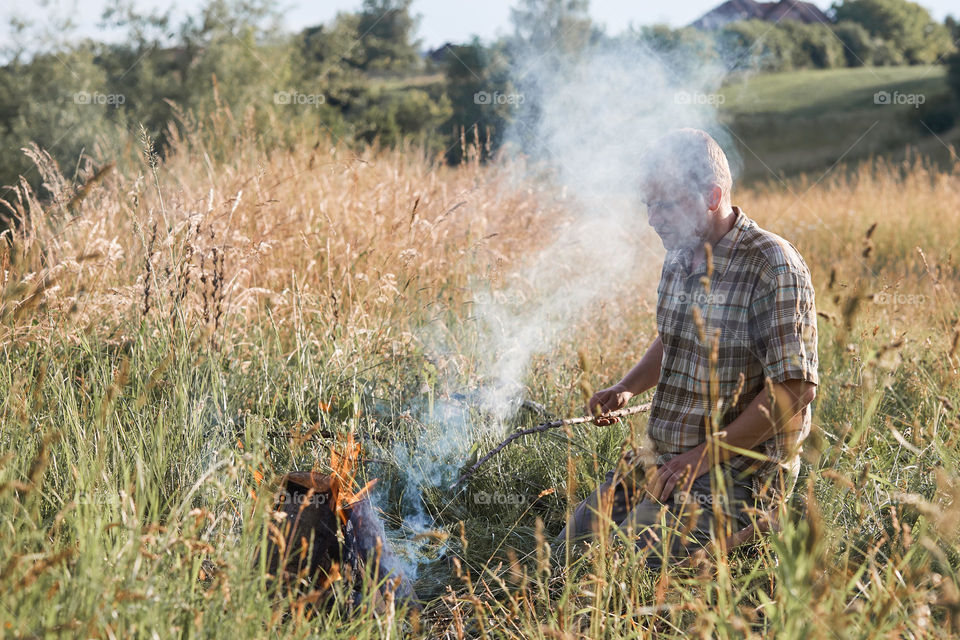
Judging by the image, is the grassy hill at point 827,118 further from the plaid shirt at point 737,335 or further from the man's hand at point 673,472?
the man's hand at point 673,472

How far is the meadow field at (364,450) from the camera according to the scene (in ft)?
5.41

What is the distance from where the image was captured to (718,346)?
2.18 m

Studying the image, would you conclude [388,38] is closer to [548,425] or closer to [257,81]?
[257,81]

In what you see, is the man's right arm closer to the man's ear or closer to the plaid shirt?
the plaid shirt

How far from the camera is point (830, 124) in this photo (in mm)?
33188

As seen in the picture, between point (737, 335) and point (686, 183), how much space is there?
0.55 meters

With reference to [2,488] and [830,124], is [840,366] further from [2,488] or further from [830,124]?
[830,124]

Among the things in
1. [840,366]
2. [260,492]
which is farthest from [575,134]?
[260,492]

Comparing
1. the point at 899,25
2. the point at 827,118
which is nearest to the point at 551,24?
the point at 827,118

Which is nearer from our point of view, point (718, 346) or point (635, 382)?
point (718, 346)

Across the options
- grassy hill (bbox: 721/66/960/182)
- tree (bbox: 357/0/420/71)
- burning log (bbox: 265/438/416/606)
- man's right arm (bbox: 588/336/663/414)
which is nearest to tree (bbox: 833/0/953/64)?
grassy hill (bbox: 721/66/960/182)

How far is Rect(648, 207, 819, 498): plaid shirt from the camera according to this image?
92.8 inches

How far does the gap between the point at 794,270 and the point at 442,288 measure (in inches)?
116

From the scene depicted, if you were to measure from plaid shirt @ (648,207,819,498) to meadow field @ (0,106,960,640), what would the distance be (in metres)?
0.18
